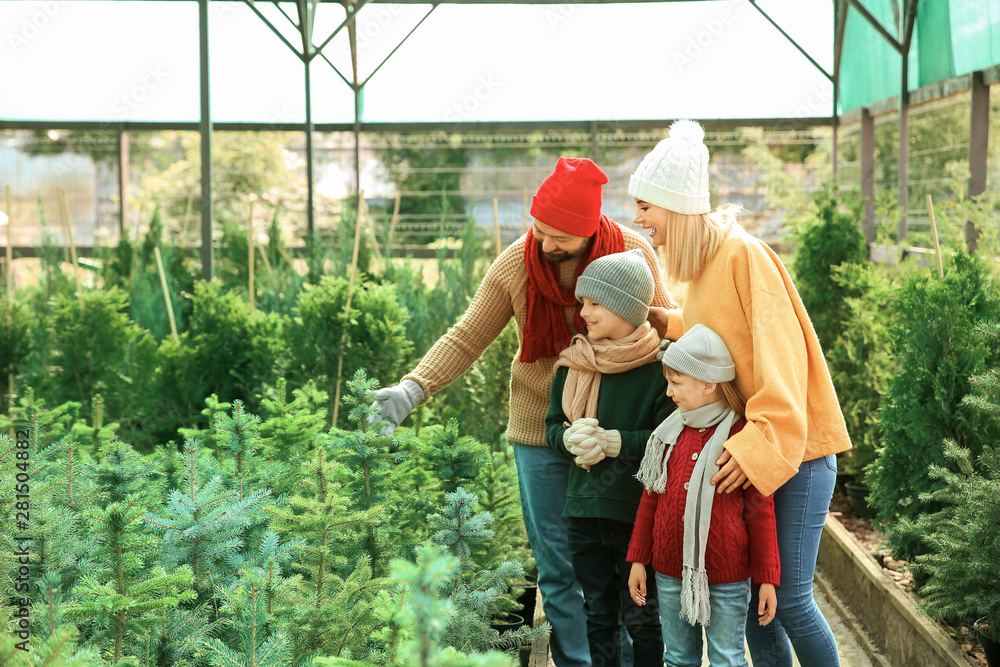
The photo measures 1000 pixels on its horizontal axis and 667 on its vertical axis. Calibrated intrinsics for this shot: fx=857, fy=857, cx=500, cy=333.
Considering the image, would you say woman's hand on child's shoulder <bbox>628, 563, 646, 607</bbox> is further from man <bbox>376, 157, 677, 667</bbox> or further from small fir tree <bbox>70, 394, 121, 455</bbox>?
small fir tree <bbox>70, 394, 121, 455</bbox>

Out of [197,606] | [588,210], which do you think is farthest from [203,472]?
[588,210]

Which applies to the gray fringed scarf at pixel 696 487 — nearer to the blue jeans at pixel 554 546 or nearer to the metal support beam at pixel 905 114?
the blue jeans at pixel 554 546

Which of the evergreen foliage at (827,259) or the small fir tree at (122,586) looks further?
the evergreen foliage at (827,259)

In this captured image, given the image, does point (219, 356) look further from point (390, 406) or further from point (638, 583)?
point (638, 583)

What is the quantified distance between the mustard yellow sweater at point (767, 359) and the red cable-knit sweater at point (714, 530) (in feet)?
0.32

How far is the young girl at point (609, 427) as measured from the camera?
2.13 metres

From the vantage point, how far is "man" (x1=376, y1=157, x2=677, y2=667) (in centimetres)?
223

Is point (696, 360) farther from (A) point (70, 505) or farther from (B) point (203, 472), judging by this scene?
(A) point (70, 505)

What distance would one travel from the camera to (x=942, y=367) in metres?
3.22

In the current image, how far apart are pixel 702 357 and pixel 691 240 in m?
0.28

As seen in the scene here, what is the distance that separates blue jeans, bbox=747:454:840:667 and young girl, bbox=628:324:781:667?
73 millimetres

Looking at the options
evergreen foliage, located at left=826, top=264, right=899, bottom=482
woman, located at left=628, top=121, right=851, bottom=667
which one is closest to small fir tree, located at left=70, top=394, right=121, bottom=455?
woman, located at left=628, top=121, right=851, bottom=667

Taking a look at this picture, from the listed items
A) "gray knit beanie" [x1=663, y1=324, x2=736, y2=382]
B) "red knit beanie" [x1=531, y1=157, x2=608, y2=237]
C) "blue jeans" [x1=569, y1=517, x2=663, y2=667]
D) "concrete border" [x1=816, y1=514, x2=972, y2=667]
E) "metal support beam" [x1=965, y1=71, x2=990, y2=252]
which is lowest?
"concrete border" [x1=816, y1=514, x2=972, y2=667]

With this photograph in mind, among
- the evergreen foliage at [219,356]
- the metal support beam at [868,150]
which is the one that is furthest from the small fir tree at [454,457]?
the metal support beam at [868,150]
